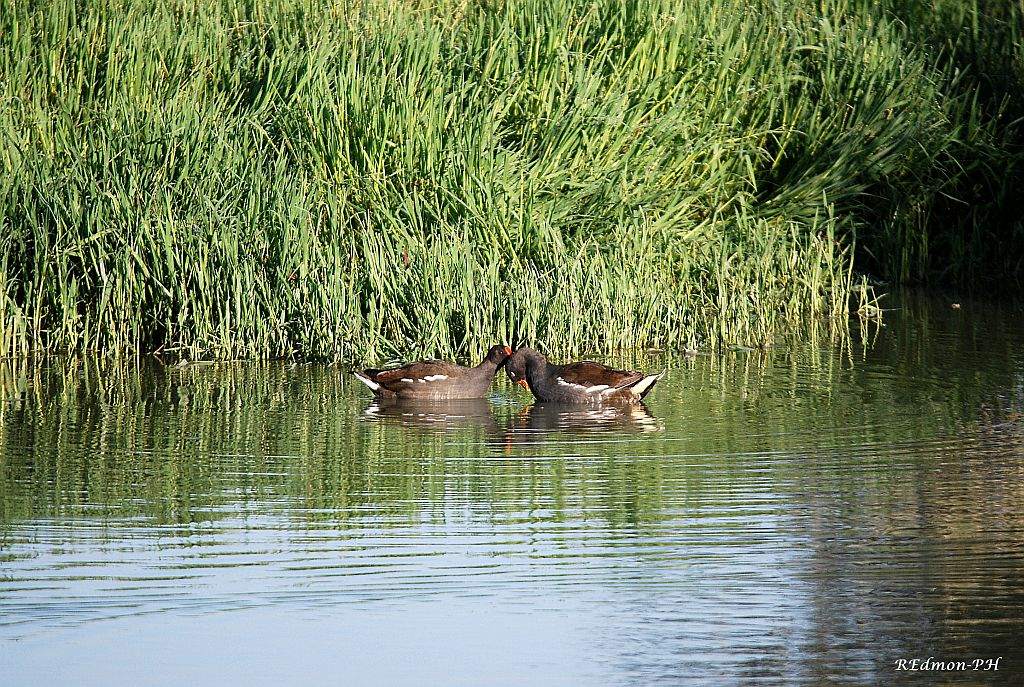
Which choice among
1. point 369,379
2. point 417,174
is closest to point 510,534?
point 369,379

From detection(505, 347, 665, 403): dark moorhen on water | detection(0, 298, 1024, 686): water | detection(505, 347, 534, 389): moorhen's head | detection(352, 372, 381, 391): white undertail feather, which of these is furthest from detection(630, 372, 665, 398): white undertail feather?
detection(352, 372, 381, 391): white undertail feather

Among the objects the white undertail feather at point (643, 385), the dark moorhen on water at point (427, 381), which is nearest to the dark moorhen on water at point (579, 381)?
the white undertail feather at point (643, 385)

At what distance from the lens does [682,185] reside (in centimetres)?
1420

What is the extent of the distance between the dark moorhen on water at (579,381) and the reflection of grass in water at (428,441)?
0.23 metres

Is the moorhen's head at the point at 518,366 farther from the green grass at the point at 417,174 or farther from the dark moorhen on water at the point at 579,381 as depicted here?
the green grass at the point at 417,174

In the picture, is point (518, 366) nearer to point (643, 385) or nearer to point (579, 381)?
point (579, 381)

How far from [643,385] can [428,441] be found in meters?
1.65

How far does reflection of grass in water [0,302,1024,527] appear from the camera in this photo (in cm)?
827

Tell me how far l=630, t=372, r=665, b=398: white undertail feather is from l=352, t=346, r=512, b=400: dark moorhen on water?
1062 millimetres

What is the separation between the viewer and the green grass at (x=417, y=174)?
12633mm

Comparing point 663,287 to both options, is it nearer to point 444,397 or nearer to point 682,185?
point 682,185

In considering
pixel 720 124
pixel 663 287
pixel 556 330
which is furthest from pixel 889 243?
pixel 556 330

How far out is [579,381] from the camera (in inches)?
435

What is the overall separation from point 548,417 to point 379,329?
2275 millimetres
